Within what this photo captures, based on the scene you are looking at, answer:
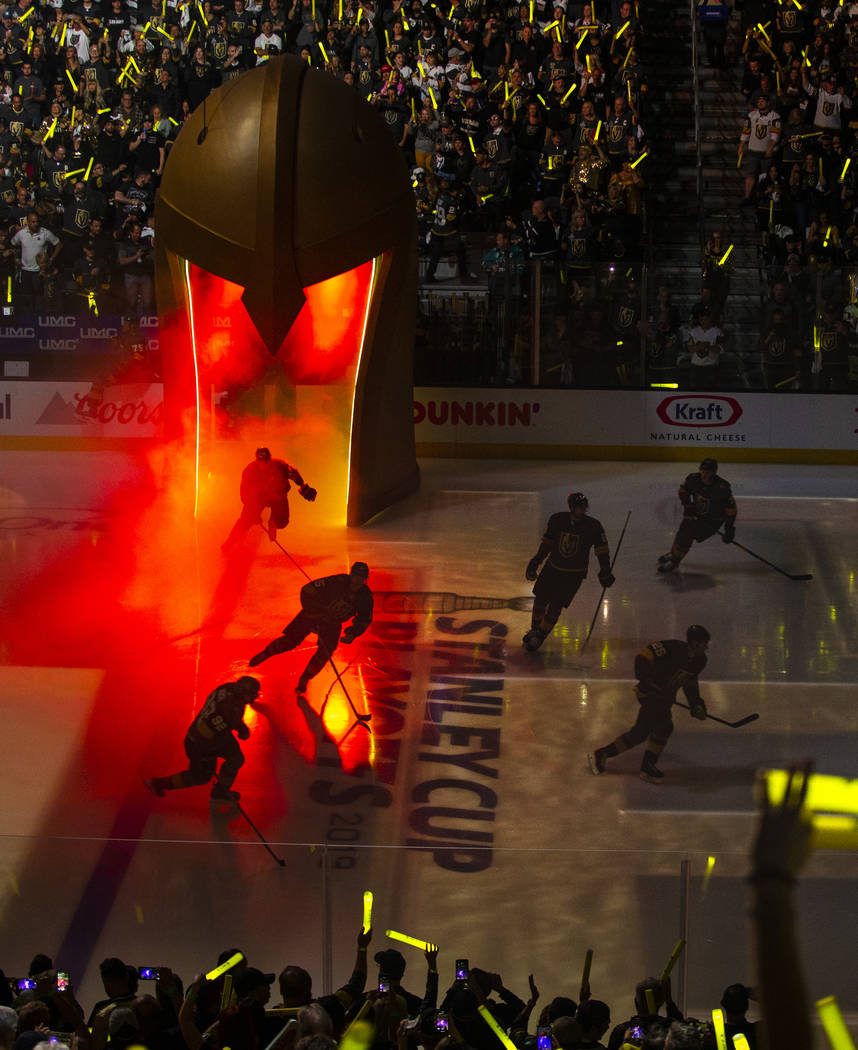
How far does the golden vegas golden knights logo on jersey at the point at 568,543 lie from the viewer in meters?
11.7

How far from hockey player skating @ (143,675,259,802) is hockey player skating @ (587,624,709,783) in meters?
2.40

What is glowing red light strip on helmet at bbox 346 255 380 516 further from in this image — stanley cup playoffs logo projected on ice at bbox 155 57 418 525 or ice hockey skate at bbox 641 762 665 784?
ice hockey skate at bbox 641 762 665 784

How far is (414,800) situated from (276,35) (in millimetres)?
15810

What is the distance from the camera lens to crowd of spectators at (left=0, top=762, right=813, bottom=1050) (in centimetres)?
505

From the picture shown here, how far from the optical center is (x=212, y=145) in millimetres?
14250

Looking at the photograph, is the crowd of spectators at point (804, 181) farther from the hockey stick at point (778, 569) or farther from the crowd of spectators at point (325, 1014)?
the crowd of spectators at point (325, 1014)

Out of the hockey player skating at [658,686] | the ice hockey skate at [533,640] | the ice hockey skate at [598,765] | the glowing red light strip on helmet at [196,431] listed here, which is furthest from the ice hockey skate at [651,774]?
the glowing red light strip on helmet at [196,431]

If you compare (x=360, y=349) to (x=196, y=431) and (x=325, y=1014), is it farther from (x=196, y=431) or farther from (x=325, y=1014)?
(x=325, y=1014)

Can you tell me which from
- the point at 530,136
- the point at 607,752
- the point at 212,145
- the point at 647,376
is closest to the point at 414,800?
the point at 607,752

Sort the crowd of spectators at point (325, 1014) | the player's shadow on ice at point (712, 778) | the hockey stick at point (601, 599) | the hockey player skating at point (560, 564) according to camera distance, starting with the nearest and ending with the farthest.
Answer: the crowd of spectators at point (325, 1014)
the player's shadow on ice at point (712, 778)
the hockey player skating at point (560, 564)
the hockey stick at point (601, 599)

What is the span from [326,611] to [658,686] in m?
2.68

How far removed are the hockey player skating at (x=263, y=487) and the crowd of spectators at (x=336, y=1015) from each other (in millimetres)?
8055

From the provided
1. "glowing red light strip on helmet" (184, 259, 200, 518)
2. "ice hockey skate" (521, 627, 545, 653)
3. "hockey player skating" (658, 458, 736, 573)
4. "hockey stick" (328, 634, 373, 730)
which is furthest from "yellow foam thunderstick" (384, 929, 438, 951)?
"glowing red light strip on helmet" (184, 259, 200, 518)

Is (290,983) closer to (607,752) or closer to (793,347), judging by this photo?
(607,752)
